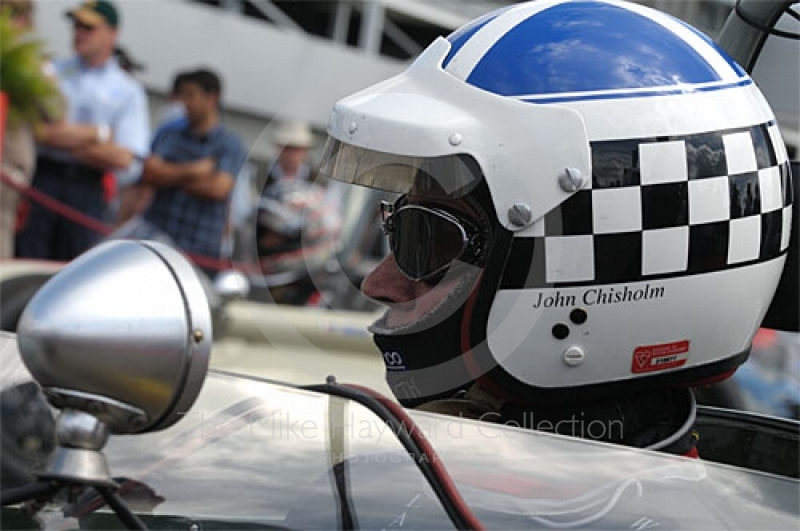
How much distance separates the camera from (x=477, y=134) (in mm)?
1730

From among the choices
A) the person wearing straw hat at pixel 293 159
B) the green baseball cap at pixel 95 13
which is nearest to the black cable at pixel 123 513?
the green baseball cap at pixel 95 13

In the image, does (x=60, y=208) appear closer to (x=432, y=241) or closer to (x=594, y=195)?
(x=432, y=241)

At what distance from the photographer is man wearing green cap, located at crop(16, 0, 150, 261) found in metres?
5.73

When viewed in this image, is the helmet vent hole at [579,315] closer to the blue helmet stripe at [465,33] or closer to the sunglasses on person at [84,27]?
the blue helmet stripe at [465,33]

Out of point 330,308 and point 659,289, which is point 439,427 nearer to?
point 659,289

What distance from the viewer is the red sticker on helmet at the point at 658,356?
173 cm

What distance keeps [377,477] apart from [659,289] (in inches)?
21.4

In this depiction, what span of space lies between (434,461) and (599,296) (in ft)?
1.54

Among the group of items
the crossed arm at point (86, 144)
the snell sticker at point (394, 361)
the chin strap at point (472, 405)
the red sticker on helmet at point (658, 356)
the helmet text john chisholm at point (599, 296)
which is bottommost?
the crossed arm at point (86, 144)

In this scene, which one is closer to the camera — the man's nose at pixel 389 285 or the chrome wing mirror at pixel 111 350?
the chrome wing mirror at pixel 111 350

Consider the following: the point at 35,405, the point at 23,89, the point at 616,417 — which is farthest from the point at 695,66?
the point at 23,89

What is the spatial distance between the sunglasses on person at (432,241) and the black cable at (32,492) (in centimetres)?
70

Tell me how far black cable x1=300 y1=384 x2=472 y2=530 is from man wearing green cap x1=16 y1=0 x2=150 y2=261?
447 cm

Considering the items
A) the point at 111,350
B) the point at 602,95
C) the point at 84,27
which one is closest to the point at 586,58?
the point at 602,95
